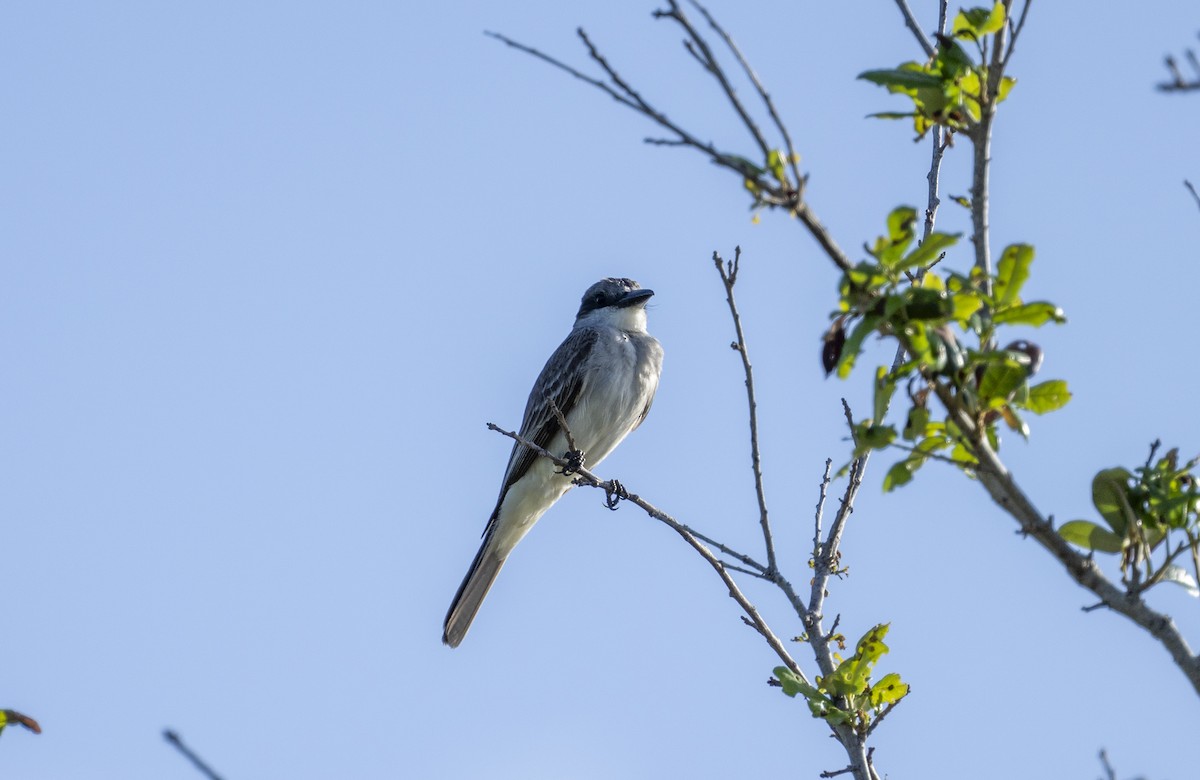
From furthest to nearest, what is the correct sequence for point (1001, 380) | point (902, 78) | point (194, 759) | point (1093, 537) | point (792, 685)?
1. point (792, 685)
2. point (902, 78)
3. point (1093, 537)
4. point (1001, 380)
5. point (194, 759)

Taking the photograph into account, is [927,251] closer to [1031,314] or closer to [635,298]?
[1031,314]

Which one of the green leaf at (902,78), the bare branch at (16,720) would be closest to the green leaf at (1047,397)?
the green leaf at (902,78)

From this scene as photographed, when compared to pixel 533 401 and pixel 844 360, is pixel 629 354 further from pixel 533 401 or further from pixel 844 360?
pixel 844 360

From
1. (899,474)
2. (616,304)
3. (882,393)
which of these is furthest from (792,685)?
(616,304)

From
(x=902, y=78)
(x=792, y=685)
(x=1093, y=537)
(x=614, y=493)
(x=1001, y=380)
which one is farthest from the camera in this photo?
(x=614, y=493)

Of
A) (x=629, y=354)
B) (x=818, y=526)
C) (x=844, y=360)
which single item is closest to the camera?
(x=844, y=360)

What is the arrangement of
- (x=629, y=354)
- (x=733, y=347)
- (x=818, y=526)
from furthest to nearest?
(x=629, y=354)
(x=818, y=526)
(x=733, y=347)

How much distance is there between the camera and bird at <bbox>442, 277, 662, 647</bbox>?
9406mm

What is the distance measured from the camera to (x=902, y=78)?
122 inches

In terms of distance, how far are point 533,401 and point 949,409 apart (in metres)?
7.43

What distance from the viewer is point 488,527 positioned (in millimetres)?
9938

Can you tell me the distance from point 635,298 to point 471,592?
2492mm

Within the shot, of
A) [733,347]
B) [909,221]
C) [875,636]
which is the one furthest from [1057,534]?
[733,347]

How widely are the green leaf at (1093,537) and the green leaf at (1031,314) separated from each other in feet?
1.56
